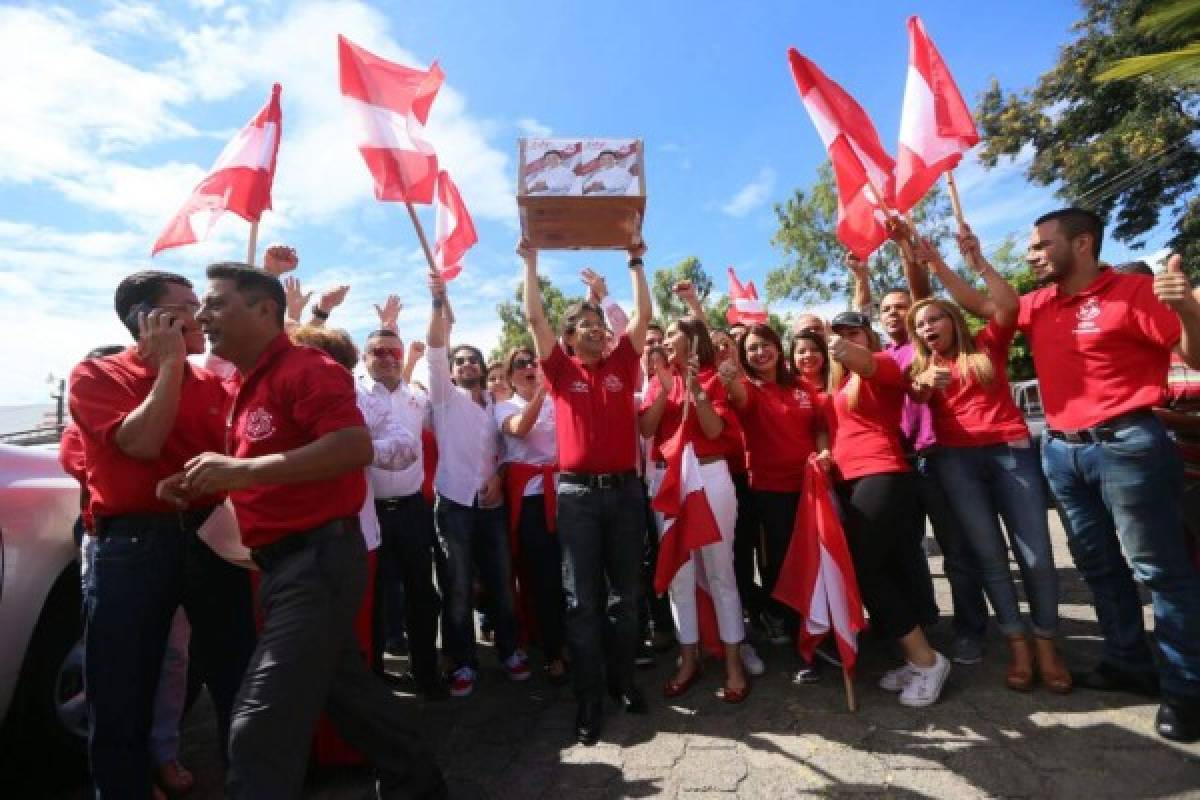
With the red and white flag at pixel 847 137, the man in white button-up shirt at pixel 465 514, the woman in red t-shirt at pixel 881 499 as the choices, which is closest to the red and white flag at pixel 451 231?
the man in white button-up shirt at pixel 465 514

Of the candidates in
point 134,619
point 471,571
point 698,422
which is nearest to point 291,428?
point 134,619

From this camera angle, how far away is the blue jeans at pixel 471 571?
406 centimetres

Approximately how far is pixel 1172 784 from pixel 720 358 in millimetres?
2774

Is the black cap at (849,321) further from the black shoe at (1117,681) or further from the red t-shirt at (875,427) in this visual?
the black shoe at (1117,681)

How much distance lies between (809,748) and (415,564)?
226 cm

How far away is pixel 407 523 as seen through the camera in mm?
3854

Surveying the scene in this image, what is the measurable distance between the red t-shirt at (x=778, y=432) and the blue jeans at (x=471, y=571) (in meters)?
1.65

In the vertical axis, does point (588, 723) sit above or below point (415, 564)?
below

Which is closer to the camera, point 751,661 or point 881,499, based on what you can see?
point 881,499

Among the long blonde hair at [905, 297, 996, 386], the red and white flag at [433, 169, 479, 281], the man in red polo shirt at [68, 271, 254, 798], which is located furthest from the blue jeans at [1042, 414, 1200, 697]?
the red and white flag at [433, 169, 479, 281]

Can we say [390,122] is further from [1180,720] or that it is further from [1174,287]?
[1180,720]

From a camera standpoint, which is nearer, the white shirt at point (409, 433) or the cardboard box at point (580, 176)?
the cardboard box at point (580, 176)

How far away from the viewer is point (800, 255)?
29.2 meters

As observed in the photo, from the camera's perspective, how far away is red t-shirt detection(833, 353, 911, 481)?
354 cm
